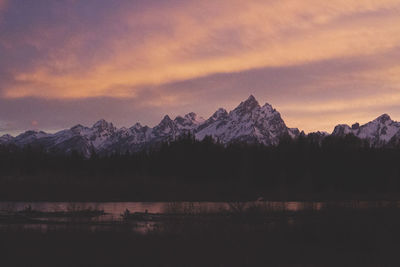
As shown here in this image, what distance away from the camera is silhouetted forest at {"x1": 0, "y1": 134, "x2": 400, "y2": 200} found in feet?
209

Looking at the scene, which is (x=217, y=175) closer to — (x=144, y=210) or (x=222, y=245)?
(x=144, y=210)

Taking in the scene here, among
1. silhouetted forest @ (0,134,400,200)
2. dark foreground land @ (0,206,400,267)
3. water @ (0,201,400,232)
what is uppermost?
silhouetted forest @ (0,134,400,200)

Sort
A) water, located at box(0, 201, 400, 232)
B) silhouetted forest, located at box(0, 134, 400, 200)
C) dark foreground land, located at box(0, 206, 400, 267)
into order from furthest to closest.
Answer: silhouetted forest, located at box(0, 134, 400, 200), water, located at box(0, 201, 400, 232), dark foreground land, located at box(0, 206, 400, 267)

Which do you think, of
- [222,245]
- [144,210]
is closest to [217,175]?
[144,210]

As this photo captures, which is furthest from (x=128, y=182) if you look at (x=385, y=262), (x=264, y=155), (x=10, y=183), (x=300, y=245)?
(x=385, y=262)

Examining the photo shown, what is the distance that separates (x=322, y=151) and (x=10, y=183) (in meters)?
57.1

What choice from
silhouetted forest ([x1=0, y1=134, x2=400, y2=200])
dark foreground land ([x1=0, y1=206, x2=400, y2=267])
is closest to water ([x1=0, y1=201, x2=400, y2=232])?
dark foreground land ([x1=0, y1=206, x2=400, y2=267])

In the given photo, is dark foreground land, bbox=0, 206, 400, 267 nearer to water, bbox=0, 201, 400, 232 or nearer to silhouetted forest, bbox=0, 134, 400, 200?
water, bbox=0, 201, 400, 232

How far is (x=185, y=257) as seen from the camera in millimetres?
19875

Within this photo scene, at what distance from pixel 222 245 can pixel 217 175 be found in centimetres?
6810

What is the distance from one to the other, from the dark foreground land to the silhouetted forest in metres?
35.3

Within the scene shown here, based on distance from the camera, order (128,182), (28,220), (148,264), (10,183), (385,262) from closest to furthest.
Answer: (148,264)
(385,262)
(28,220)
(10,183)
(128,182)

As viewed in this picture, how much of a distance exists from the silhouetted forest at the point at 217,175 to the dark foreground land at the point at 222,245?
35.3 metres

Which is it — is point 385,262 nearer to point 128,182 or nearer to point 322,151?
point 128,182
